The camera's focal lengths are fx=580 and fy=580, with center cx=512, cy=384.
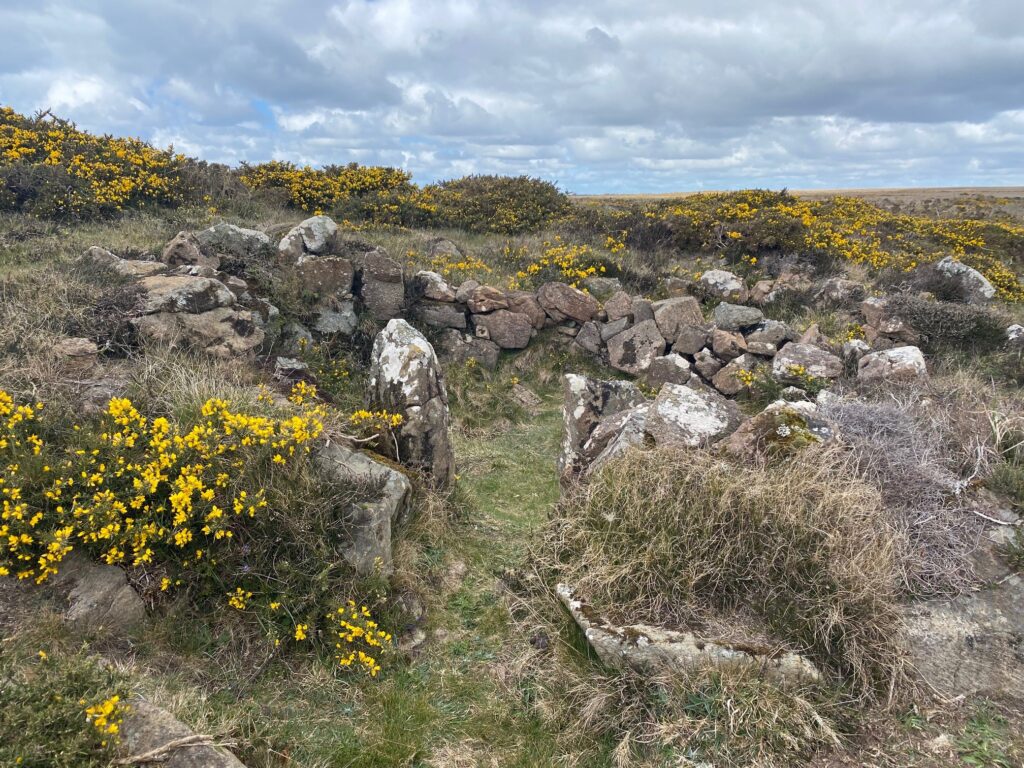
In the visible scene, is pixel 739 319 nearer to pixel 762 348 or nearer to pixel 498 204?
pixel 762 348

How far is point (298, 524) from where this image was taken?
4238 millimetres

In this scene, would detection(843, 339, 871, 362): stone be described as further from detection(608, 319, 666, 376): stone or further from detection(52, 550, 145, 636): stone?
detection(52, 550, 145, 636): stone

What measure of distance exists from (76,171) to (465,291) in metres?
8.57

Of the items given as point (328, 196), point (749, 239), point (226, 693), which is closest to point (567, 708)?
point (226, 693)

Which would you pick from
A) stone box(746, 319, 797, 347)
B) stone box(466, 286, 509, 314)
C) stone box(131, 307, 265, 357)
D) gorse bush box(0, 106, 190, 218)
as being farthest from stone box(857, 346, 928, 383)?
gorse bush box(0, 106, 190, 218)

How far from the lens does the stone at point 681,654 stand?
3.64 meters

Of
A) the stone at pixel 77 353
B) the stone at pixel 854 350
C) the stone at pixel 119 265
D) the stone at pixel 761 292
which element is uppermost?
the stone at pixel 119 265

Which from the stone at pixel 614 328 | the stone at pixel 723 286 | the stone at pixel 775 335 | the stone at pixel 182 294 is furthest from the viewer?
the stone at pixel 723 286

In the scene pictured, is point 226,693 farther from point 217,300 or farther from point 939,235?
point 939,235

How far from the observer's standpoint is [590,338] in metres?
10.7

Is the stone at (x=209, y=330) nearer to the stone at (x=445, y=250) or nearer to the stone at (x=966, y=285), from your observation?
the stone at (x=445, y=250)

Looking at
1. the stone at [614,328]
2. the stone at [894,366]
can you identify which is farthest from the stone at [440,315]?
the stone at [894,366]

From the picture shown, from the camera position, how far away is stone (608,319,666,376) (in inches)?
398

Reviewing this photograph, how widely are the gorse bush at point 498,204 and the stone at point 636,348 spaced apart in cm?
728
